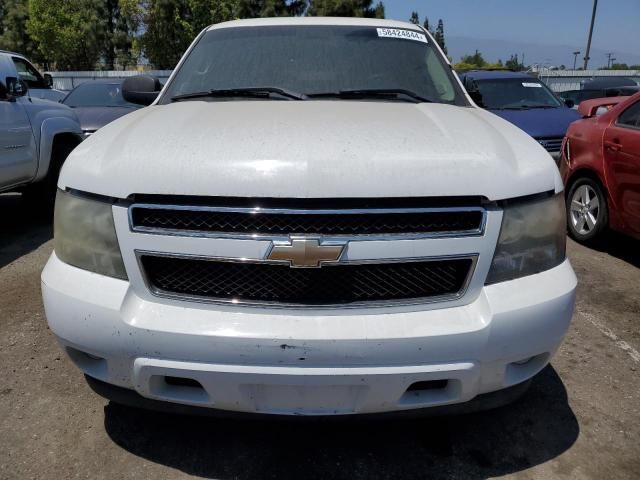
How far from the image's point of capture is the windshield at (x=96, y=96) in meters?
8.61

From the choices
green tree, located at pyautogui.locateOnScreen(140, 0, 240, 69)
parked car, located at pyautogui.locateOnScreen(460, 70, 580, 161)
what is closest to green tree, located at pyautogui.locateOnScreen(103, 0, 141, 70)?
green tree, located at pyautogui.locateOnScreen(140, 0, 240, 69)

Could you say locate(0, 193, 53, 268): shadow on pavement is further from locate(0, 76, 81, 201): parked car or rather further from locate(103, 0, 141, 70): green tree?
locate(103, 0, 141, 70): green tree

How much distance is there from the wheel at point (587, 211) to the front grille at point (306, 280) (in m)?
3.68

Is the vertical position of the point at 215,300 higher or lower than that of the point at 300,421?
higher

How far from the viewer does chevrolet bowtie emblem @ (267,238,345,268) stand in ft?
5.74

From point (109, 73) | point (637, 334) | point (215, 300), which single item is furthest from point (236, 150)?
point (109, 73)

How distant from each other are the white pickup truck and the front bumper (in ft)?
12.0

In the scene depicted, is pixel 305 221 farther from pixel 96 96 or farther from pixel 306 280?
pixel 96 96

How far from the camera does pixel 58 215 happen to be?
206 centimetres

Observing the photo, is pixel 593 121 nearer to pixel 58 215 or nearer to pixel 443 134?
pixel 443 134

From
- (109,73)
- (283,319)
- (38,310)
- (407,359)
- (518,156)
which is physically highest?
(518,156)

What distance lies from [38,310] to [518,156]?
3.13m

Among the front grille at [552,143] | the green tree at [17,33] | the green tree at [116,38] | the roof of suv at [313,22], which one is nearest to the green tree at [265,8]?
the green tree at [116,38]

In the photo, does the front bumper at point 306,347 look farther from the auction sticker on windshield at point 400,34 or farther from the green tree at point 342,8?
the green tree at point 342,8
